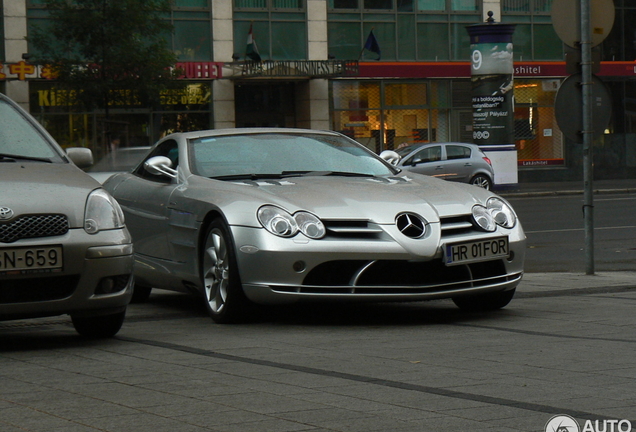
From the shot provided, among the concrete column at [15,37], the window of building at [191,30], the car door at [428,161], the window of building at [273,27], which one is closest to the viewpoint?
the car door at [428,161]

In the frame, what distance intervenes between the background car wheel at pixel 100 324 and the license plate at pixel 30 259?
26.7 inches

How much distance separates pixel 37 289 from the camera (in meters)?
6.42

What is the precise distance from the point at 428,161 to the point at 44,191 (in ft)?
78.7

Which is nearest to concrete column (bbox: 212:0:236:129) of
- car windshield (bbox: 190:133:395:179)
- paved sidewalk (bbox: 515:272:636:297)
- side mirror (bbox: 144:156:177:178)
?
paved sidewalk (bbox: 515:272:636:297)

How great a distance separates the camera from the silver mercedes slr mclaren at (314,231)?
7.29m

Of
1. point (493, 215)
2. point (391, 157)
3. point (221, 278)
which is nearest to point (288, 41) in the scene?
point (391, 157)

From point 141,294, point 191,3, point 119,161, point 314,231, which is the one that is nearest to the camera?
point 314,231

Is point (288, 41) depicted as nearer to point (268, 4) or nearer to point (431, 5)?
point (268, 4)

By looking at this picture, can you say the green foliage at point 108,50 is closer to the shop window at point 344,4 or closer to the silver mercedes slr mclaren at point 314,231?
the shop window at point 344,4

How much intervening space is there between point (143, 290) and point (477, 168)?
2156 centimetres

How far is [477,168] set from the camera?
Result: 30375mm

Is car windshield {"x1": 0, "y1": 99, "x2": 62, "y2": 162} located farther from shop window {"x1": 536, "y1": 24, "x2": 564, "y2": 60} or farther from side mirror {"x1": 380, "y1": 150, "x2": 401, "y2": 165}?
shop window {"x1": 536, "y1": 24, "x2": 564, "y2": 60}

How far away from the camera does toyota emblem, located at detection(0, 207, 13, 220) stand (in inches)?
244

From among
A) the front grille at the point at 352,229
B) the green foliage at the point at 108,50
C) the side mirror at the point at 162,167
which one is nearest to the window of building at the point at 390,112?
the green foliage at the point at 108,50
